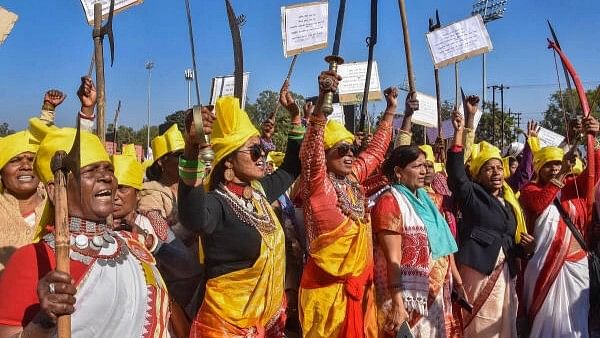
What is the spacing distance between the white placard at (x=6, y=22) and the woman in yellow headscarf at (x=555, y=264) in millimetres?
4107

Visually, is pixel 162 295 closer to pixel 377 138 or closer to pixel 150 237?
pixel 150 237

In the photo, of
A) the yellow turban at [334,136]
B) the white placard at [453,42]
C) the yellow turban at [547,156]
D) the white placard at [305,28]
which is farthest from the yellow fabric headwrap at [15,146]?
the white placard at [453,42]

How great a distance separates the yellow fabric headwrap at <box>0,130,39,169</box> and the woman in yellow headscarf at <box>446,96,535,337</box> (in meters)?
3.00

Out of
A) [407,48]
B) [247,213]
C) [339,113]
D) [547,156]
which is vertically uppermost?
[407,48]

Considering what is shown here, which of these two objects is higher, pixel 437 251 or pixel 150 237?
pixel 150 237

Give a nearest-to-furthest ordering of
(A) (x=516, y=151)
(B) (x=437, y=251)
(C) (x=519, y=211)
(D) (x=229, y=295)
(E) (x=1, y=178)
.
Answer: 1. (D) (x=229, y=295)
2. (E) (x=1, y=178)
3. (B) (x=437, y=251)
4. (C) (x=519, y=211)
5. (A) (x=516, y=151)

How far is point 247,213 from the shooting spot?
3.40 meters

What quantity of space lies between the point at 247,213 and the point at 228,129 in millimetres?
491

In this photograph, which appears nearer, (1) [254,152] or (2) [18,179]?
(1) [254,152]

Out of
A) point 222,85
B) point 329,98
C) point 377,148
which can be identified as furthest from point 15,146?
point 222,85

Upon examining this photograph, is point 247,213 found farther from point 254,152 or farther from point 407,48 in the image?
point 407,48

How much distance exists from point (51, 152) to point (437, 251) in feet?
9.26

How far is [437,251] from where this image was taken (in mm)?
4402

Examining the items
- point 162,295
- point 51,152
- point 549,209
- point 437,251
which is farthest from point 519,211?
point 51,152
